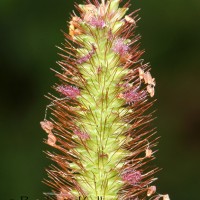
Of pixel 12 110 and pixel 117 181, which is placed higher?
pixel 12 110

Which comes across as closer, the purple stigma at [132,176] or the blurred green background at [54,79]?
the purple stigma at [132,176]

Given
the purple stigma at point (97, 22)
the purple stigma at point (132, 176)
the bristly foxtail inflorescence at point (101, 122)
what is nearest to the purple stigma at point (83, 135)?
the bristly foxtail inflorescence at point (101, 122)

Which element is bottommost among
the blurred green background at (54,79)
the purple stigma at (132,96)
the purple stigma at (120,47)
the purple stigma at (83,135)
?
the purple stigma at (83,135)

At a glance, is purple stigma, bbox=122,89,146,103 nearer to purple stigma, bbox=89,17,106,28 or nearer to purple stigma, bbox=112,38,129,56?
purple stigma, bbox=112,38,129,56

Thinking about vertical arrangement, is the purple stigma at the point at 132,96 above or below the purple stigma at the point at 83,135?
above

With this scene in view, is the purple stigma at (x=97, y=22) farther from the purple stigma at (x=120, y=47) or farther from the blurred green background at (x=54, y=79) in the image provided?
the blurred green background at (x=54, y=79)

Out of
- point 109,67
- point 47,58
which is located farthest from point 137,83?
point 47,58

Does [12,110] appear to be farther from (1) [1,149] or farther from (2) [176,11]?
(2) [176,11]

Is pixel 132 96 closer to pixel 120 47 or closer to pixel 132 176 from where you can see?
pixel 120 47

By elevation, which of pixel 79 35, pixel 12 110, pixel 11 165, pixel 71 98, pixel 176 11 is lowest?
pixel 71 98

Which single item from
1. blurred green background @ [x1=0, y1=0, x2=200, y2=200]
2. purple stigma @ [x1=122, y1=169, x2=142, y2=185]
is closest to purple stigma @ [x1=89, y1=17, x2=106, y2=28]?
purple stigma @ [x1=122, y1=169, x2=142, y2=185]
